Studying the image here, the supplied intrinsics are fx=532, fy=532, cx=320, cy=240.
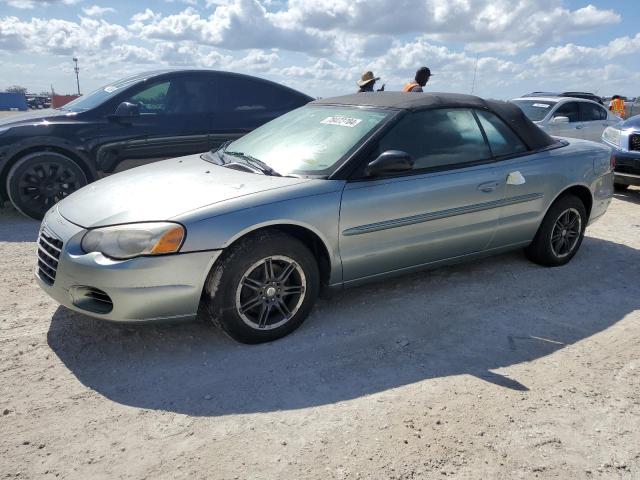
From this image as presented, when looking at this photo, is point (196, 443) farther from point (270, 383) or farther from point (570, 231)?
point (570, 231)

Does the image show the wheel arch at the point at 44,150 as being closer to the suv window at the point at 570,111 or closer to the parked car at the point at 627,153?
the parked car at the point at 627,153

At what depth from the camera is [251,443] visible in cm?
242

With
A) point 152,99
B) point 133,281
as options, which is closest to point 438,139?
point 133,281

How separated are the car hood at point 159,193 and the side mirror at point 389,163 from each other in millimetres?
449

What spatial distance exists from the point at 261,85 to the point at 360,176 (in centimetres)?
383

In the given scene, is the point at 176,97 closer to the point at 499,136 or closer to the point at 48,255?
the point at 48,255

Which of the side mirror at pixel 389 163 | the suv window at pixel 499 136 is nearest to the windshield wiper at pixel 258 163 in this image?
the side mirror at pixel 389 163

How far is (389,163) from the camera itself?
342 cm

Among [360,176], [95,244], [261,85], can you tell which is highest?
[261,85]

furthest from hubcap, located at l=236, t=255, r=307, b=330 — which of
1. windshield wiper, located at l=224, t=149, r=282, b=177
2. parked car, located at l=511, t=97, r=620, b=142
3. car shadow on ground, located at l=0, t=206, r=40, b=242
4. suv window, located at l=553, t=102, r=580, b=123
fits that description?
suv window, located at l=553, t=102, r=580, b=123

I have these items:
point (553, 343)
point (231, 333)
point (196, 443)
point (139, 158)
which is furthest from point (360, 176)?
point (139, 158)

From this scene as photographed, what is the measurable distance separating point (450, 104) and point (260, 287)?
2086 mm

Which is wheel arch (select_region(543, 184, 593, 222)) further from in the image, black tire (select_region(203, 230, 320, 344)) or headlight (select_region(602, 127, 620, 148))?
headlight (select_region(602, 127, 620, 148))

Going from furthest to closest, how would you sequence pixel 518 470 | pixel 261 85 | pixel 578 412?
pixel 261 85 < pixel 578 412 < pixel 518 470
